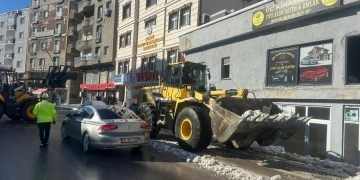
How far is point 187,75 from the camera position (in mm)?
11102

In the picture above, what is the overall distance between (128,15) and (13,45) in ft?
151

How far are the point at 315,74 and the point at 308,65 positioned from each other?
20.6 inches

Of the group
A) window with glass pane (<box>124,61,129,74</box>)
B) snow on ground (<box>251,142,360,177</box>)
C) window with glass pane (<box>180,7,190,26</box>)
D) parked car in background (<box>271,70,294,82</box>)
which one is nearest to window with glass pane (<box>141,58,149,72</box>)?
window with glass pane (<box>124,61,129,74</box>)

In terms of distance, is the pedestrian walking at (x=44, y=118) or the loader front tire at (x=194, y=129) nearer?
the loader front tire at (x=194, y=129)

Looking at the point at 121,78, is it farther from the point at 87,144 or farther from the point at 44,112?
the point at 87,144

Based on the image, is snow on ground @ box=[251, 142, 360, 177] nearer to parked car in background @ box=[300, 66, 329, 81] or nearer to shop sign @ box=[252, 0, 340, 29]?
parked car in background @ box=[300, 66, 329, 81]

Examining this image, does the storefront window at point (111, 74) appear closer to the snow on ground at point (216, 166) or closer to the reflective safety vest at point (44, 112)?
the reflective safety vest at point (44, 112)

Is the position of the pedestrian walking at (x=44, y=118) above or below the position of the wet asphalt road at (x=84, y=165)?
above

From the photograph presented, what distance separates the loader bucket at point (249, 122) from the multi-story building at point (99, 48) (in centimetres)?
2648

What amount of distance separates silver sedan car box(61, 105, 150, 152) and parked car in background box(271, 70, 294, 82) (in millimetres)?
6409

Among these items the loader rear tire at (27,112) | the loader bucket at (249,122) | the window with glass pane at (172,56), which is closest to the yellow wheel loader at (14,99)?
the loader rear tire at (27,112)

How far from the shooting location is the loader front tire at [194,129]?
353 inches

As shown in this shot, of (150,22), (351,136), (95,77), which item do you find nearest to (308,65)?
(351,136)

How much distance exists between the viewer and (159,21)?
26062 mm
